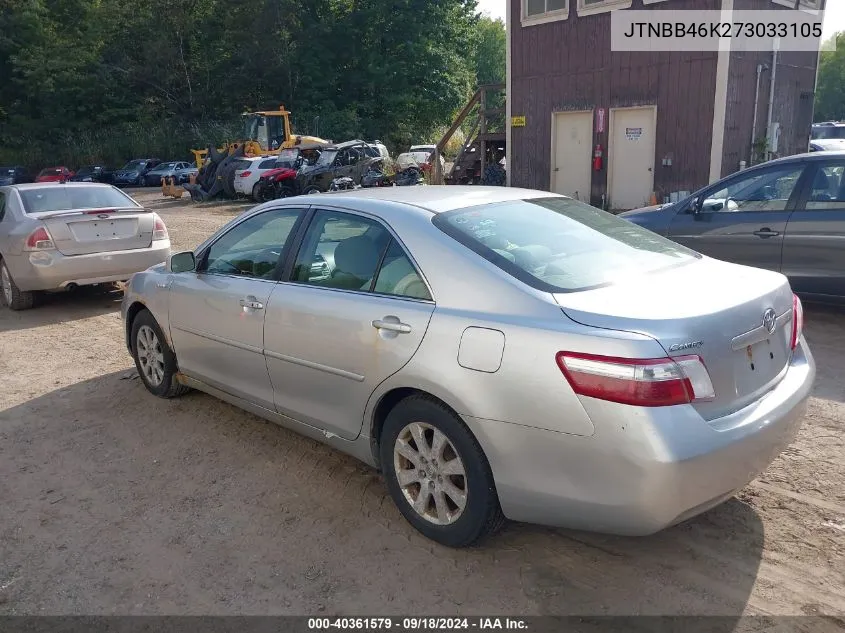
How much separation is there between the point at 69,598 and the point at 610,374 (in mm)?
2461

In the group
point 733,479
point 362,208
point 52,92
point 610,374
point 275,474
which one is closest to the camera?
point 610,374

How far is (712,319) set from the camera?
104 inches

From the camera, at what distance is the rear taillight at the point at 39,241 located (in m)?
7.57

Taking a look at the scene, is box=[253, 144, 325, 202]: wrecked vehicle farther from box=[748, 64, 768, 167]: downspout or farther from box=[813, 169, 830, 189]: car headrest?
box=[813, 169, 830, 189]: car headrest

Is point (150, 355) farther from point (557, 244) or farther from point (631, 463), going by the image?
point (631, 463)

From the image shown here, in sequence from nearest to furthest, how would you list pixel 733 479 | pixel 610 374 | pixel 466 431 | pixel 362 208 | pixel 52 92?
1. pixel 610 374
2. pixel 733 479
3. pixel 466 431
4. pixel 362 208
5. pixel 52 92

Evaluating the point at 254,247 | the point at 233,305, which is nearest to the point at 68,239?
the point at 254,247

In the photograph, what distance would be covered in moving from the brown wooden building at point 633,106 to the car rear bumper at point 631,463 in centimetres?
1186

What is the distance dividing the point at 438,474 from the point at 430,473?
0.16 feet

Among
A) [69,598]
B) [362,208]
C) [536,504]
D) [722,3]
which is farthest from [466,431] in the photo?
[722,3]

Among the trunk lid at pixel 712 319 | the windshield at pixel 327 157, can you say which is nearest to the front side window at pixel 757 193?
the trunk lid at pixel 712 319

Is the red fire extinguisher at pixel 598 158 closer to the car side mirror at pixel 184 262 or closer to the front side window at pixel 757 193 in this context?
the front side window at pixel 757 193

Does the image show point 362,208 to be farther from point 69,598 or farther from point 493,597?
point 69,598

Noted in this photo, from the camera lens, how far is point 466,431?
2875 mm
